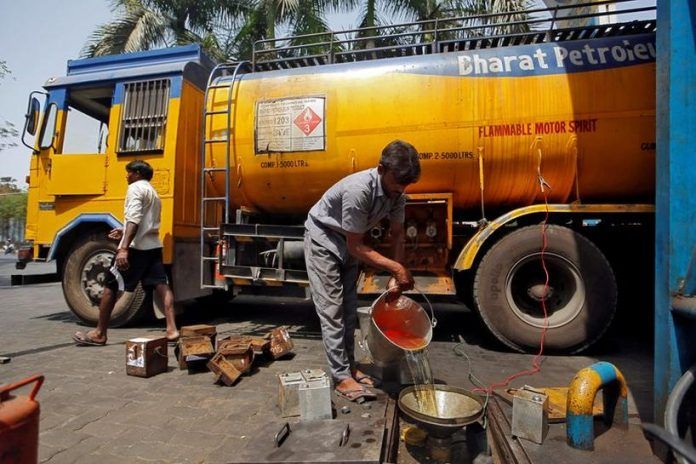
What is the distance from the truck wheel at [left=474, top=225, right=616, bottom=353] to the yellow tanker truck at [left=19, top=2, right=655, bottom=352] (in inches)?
0.5

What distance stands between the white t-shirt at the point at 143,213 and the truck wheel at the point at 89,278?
0.96 meters

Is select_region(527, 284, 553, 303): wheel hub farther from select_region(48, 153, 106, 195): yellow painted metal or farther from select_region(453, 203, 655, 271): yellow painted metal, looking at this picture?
select_region(48, 153, 106, 195): yellow painted metal

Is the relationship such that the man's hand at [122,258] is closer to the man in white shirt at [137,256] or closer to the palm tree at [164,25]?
the man in white shirt at [137,256]

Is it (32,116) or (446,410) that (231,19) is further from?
(446,410)

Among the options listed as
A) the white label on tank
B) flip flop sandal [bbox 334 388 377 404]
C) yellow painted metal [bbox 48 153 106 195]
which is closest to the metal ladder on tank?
the white label on tank

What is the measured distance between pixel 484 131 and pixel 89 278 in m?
4.86

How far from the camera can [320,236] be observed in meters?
2.91

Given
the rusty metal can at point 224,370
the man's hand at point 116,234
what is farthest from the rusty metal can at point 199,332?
the man's hand at point 116,234

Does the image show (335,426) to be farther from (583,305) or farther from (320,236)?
(583,305)

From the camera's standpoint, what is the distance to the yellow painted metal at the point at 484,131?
3771 millimetres

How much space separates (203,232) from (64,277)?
1.84 m

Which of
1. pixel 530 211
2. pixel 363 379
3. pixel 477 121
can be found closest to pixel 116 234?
pixel 363 379

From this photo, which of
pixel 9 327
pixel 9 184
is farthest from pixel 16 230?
pixel 9 327

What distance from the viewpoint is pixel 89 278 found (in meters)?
4.90
